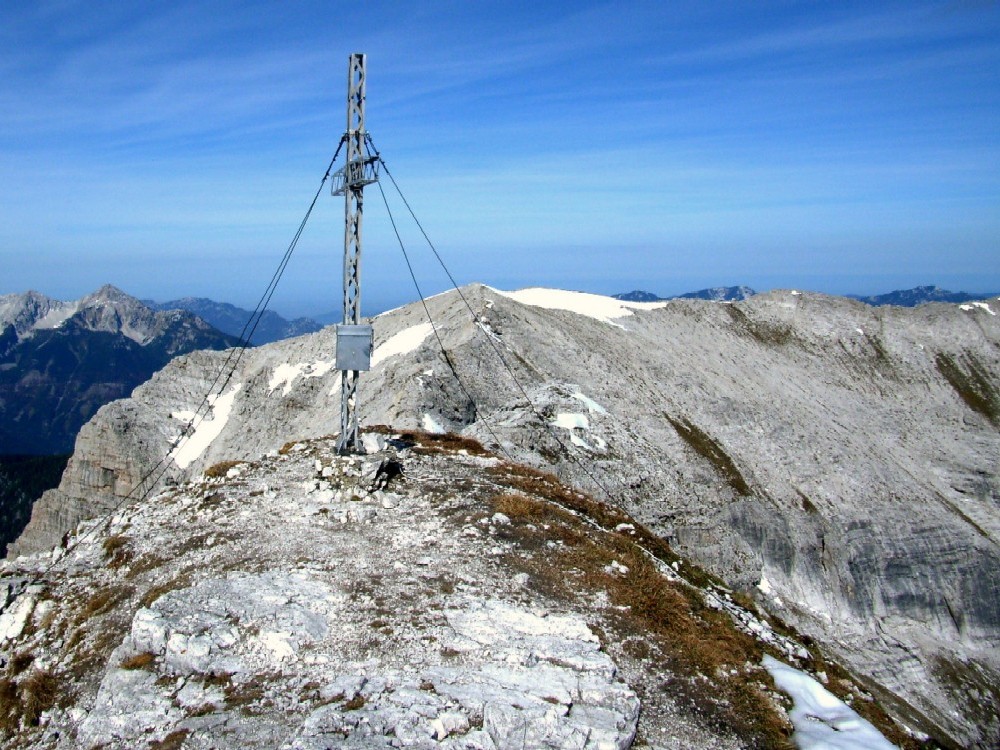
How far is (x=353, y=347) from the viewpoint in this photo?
2350 centimetres

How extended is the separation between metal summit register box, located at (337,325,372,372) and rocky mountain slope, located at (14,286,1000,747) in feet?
46.9

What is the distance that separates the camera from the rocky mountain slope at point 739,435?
43094 millimetres

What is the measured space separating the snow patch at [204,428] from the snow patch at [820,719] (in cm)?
6079

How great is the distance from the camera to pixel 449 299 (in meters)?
65.4

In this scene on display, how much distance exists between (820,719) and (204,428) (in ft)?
217

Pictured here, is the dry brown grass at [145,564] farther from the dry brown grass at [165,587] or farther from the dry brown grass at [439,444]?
the dry brown grass at [439,444]

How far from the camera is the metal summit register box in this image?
2338 centimetres

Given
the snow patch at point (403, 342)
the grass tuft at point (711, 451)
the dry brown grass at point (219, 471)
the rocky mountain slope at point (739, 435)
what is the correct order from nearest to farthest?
the dry brown grass at point (219, 471), the rocky mountain slope at point (739, 435), the grass tuft at point (711, 451), the snow patch at point (403, 342)

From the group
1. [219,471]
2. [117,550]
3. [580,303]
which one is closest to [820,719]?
[117,550]

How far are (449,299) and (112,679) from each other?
53.1 meters

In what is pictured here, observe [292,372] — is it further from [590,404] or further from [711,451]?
[711,451]

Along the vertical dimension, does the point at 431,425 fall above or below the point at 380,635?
below

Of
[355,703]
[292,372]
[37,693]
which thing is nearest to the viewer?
[355,703]

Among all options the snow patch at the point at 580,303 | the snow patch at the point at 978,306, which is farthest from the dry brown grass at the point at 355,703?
the snow patch at the point at 978,306
